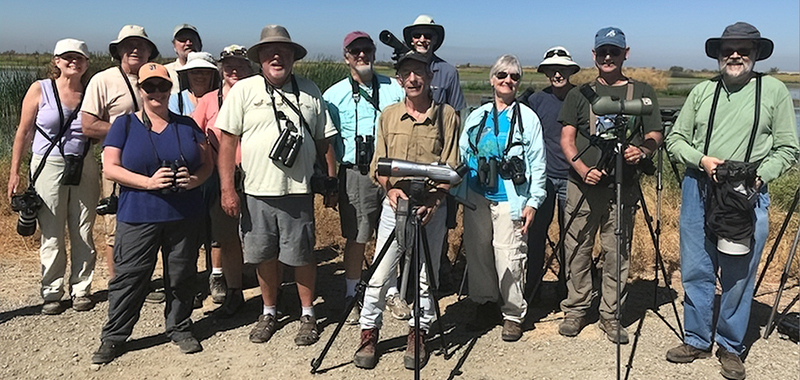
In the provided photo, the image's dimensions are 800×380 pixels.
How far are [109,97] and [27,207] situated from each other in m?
0.97

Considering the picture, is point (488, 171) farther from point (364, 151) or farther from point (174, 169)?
point (174, 169)

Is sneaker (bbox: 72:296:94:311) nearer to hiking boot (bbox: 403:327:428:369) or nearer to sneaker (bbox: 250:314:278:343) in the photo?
sneaker (bbox: 250:314:278:343)

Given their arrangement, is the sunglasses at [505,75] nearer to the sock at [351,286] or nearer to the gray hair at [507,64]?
the gray hair at [507,64]

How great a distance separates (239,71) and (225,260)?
1439 mm

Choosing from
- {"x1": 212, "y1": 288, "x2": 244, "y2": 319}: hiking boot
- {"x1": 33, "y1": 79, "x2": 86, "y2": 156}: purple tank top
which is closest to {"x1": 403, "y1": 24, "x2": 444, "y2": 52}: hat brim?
{"x1": 212, "y1": 288, "x2": 244, "y2": 319}: hiking boot

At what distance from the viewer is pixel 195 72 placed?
4.71 meters

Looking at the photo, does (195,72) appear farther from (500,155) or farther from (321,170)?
(500,155)

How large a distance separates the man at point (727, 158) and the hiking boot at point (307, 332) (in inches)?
91.6

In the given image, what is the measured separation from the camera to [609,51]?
13.3 ft

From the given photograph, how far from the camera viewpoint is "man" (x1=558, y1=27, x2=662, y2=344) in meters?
4.05

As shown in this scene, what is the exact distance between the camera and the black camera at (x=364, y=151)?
4.26m

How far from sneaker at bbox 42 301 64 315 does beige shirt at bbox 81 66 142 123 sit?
1477 millimetres

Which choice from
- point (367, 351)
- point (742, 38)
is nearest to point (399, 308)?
point (367, 351)

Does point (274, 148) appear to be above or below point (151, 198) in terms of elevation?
above
